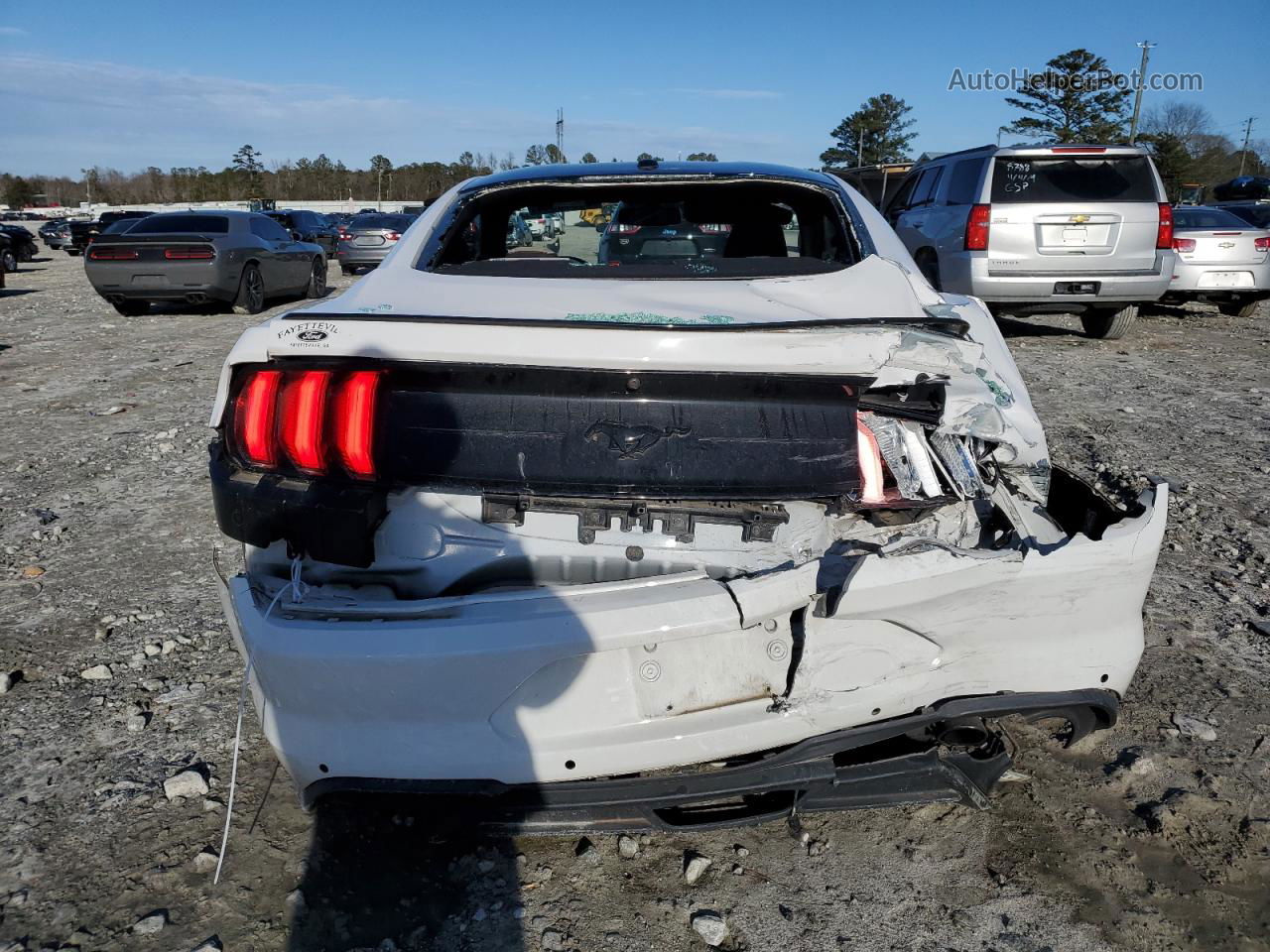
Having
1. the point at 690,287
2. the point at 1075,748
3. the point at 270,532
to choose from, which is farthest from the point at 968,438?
the point at 270,532

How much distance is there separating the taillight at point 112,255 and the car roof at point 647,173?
408 inches

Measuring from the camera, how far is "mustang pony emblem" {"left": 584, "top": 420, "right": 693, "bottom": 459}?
1.90 m

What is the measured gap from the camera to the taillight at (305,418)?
1.94 m

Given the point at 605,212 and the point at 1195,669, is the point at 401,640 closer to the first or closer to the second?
the point at 605,212

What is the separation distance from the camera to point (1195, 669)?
2959 millimetres

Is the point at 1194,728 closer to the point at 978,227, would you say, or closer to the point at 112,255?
the point at 978,227

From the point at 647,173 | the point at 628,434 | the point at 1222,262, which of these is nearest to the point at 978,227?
the point at 1222,262

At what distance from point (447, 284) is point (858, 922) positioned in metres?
1.78

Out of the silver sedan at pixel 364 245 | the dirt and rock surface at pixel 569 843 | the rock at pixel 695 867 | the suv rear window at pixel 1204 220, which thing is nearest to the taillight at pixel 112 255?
the silver sedan at pixel 364 245

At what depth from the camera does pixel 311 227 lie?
25078mm

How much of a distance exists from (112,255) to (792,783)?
41.2 feet

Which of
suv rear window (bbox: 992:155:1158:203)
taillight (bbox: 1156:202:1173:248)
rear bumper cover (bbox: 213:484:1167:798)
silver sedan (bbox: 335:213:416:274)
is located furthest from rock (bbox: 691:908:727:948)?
silver sedan (bbox: 335:213:416:274)

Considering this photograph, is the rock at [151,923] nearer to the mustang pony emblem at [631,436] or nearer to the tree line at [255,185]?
the mustang pony emblem at [631,436]

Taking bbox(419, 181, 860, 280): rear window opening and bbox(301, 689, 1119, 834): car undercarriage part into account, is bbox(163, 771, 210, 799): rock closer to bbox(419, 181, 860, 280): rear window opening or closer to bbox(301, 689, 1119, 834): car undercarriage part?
bbox(301, 689, 1119, 834): car undercarriage part
